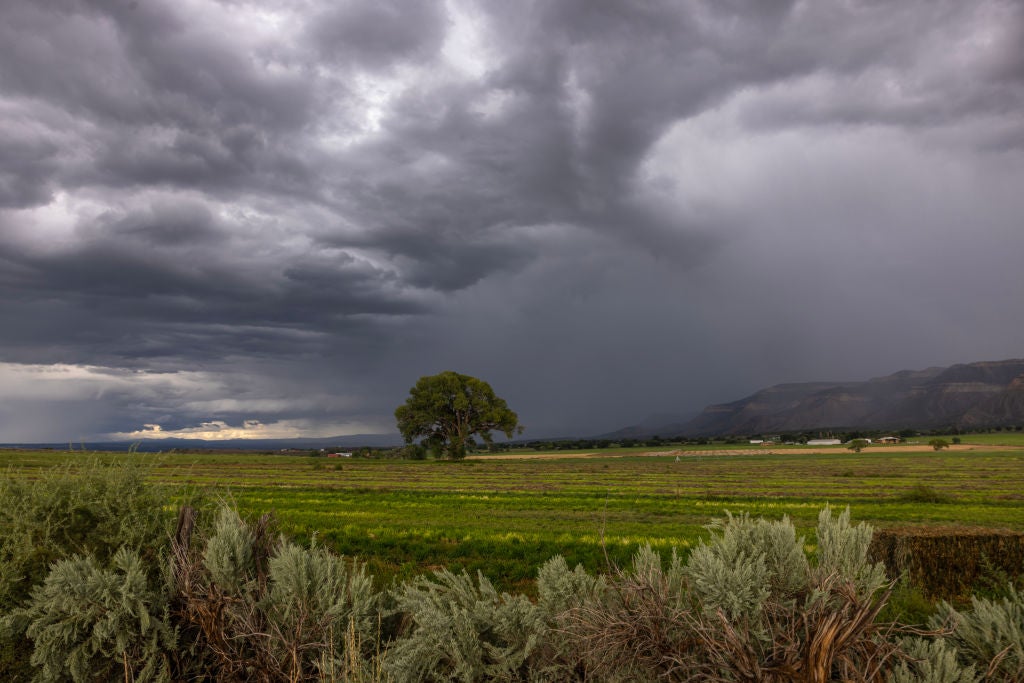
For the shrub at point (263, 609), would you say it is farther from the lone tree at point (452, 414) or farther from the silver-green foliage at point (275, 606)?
the lone tree at point (452, 414)

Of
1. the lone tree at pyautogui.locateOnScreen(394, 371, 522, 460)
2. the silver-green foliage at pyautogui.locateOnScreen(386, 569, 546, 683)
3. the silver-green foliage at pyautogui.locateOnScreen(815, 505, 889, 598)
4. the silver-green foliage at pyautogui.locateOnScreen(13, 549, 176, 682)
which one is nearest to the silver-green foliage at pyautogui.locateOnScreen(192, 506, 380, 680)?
the silver-green foliage at pyautogui.locateOnScreen(13, 549, 176, 682)

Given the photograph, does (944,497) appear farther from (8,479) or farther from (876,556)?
(8,479)

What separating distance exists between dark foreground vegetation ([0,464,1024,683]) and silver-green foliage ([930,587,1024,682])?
0.7 inches

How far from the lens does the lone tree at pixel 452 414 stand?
8962 centimetres

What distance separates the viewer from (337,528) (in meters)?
20.2

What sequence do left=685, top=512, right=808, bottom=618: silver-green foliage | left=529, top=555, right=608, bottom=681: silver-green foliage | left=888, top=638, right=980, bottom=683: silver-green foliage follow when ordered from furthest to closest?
left=529, top=555, right=608, bottom=681: silver-green foliage
left=685, top=512, right=808, bottom=618: silver-green foliage
left=888, top=638, right=980, bottom=683: silver-green foliage

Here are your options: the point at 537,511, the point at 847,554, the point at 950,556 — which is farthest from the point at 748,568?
the point at 537,511

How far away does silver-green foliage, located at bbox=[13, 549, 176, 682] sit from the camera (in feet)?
19.7

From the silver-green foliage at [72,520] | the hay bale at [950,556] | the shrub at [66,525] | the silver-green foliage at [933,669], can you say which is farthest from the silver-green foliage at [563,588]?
the hay bale at [950,556]

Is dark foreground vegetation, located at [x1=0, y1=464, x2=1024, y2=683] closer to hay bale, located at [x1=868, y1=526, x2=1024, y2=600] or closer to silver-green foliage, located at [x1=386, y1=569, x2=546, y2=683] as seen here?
silver-green foliage, located at [x1=386, y1=569, x2=546, y2=683]

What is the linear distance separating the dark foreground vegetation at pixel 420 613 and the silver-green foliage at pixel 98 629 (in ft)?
0.06

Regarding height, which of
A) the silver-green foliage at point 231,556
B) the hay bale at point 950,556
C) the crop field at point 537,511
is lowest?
the crop field at point 537,511

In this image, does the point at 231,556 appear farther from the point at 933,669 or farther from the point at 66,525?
the point at 933,669

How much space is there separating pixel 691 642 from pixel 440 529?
16636mm
